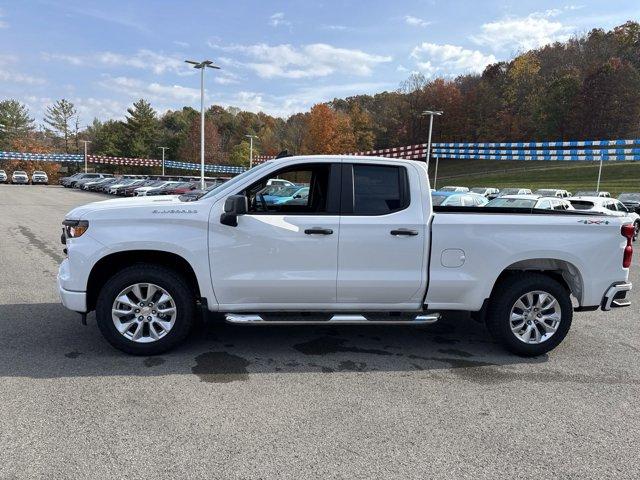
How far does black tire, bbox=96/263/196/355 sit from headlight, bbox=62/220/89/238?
20.0 inches

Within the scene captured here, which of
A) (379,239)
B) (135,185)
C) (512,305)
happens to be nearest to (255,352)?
(379,239)

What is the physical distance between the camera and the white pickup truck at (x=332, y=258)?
179 inches

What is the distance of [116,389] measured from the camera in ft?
13.1

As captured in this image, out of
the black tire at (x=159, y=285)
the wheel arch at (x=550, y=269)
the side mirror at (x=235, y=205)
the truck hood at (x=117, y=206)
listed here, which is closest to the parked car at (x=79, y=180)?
the truck hood at (x=117, y=206)

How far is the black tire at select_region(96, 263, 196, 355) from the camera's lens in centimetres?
454

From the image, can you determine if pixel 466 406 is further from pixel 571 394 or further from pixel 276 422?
→ pixel 276 422

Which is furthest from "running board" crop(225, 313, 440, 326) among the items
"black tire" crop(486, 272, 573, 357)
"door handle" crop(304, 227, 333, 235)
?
"door handle" crop(304, 227, 333, 235)

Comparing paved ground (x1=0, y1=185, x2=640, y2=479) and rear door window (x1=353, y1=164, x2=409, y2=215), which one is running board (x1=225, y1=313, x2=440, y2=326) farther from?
rear door window (x1=353, y1=164, x2=409, y2=215)

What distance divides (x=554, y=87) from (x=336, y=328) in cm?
8007

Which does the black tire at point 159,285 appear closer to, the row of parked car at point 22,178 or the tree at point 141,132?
the row of parked car at point 22,178

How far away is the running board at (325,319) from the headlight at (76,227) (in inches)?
60.9

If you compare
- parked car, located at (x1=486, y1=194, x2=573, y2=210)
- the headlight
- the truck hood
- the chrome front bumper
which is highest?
the truck hood

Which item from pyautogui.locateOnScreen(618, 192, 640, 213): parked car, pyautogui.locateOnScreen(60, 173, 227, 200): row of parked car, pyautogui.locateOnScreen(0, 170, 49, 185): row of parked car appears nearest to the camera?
pyautogui.locateOnScreen(618, 192, 640, 213): parked car

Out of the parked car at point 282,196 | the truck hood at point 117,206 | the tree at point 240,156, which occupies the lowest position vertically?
the truck hood at point 117,206
